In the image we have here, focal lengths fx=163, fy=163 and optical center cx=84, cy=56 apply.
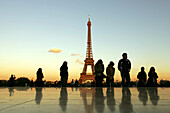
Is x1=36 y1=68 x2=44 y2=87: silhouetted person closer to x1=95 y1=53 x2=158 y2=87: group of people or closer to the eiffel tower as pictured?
x1=95 y1=53 x2=158 y2=87: group of people

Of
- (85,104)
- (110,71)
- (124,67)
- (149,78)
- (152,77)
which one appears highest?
(124,67)

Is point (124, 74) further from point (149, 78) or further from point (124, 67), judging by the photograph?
point (149, 78)

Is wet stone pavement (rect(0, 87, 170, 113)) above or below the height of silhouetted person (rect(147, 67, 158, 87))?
below

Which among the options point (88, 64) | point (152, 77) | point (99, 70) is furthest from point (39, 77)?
point (88, 64)

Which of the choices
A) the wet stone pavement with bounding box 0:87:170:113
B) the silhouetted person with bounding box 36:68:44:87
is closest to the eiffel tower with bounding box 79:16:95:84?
the silhouetted person with bounding box 36:68:44:87

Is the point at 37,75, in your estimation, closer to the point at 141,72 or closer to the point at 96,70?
the point at 96,70

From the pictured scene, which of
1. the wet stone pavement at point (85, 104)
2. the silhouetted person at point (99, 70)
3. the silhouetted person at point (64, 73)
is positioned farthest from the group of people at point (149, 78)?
the wet stone pavement at point (85, 104)

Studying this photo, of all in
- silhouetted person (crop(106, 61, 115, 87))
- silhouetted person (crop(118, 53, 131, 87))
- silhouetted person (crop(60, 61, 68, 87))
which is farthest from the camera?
silhouetted person (crop(60, 61, 68, 87))

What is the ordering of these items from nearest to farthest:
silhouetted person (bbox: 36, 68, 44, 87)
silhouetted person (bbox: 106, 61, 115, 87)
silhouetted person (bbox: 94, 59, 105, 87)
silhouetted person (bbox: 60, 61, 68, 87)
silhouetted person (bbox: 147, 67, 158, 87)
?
silhouetted person (bbox: 106, 61, 115, 87), silhouetted person (bbox: 94, 59, 105, 87), silhouetted person (bbox: 147, 67, 158, 87), silhouetted person (bbox: 60, 61, 68, 87), silhouetted person (bbox: 36, 68, 44, 87)

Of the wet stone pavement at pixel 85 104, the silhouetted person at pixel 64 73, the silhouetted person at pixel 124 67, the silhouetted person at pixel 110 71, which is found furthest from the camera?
the silhouetted person at pixel 64 73

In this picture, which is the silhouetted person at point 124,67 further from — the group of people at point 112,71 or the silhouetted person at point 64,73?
the silhouetted person at point 64,73

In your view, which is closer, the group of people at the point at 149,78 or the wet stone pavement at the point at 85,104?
the wet stone pavement at the point at 85,104

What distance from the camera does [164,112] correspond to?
3.51m

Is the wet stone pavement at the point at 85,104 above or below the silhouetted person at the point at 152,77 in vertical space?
below
